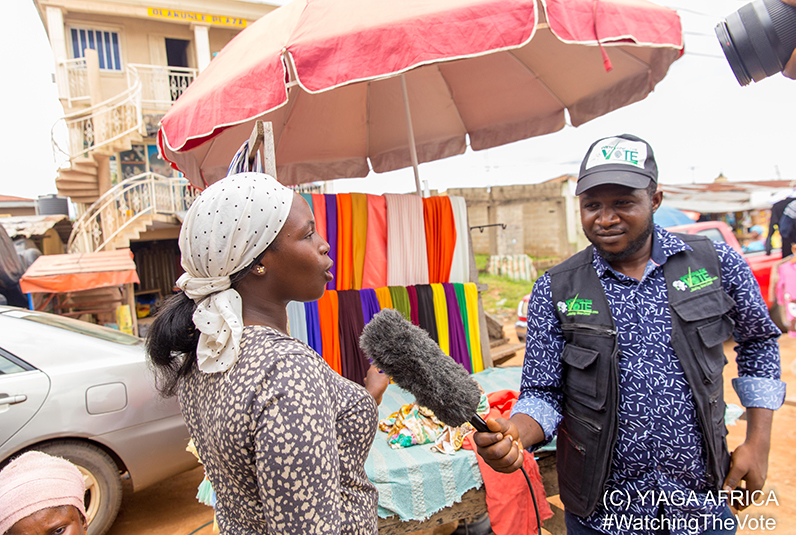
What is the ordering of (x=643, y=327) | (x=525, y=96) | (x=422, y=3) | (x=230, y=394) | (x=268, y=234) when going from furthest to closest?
(x=525, y=96) → (x=422, y=3) → (x=643, y=327) → (x=268, y=234) → (x=230, y=394)

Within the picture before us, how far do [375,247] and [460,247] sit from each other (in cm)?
80

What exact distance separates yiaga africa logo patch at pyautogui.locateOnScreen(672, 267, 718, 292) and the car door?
3.91 m

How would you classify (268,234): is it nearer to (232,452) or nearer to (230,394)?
(230,394)

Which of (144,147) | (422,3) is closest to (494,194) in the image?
(144,147)

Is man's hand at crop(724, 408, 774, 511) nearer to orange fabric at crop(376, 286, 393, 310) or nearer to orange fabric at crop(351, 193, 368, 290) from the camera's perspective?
orange fabric at crop(376, 286, 393, 310)

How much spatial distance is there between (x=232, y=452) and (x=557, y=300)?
1.26 meters

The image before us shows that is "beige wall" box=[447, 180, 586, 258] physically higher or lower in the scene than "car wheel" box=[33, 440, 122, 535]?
higher

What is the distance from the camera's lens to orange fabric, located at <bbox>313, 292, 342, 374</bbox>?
3.08m

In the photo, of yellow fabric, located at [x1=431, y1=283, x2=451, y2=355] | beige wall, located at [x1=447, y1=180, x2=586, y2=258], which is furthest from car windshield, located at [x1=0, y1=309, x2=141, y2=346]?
beige wall, located at [x1=447, y1=180, x2=586, y2=258]

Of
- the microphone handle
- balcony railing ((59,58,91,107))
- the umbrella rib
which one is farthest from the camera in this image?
balcony railing ((59,58,91,107))

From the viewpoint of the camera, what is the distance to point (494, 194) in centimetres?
1767

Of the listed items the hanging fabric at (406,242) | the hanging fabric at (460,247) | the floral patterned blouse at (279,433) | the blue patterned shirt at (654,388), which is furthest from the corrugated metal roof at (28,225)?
the blue patterned shirt at (654,388)

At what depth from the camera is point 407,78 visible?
14.2ft

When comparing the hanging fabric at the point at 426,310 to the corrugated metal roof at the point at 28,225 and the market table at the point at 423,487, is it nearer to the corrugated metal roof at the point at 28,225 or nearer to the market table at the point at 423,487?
the market table at the point at 423,487
